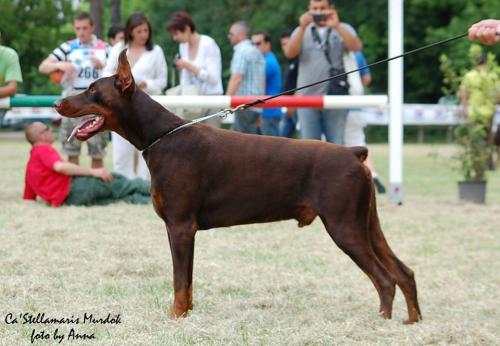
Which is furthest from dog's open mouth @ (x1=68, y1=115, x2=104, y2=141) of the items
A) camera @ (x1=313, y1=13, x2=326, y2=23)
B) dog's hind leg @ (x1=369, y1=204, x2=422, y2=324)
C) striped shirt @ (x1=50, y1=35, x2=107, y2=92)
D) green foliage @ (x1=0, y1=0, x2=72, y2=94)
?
green foliage @ (x1=0, y1=0, x2=72, y2=94)

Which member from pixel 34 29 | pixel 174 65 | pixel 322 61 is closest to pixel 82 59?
pixel 174 65

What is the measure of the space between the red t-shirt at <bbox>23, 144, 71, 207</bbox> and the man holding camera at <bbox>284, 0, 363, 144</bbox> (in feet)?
9.18

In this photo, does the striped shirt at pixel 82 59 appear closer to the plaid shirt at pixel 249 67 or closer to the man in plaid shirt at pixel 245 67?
the man in plaid shirt at pixel 245 67

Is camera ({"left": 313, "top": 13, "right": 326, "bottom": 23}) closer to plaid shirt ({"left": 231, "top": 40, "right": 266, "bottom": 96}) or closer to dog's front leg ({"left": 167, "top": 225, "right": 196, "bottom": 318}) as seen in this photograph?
plaid shirt ({"left": 231, "top": 40, "right": 266, "bottom": 96})

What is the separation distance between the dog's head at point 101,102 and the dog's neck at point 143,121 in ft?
0.14

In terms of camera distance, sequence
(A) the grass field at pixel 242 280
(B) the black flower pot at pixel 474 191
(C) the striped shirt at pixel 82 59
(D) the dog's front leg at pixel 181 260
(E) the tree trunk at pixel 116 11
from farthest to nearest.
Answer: (E) the tree trunk at pixel 116 11 < (B) the black flower pot at pixel 474 191 < (C) the striped shirt at pixel 82 59 < (D) the dog's front leg at pixel 181 260 < (A) the grass field at pixel 242 280

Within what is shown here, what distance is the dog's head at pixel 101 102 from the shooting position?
5156 mm

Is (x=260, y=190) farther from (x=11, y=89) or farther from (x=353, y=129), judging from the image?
(x=353, y=129)

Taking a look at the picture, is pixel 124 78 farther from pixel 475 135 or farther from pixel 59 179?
pixel 475 135

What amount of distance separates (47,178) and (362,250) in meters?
5.46

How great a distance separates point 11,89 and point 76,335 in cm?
581

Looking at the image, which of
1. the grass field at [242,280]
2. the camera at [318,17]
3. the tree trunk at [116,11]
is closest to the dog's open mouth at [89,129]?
the grass field at [242,280]

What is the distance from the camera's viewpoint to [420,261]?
24.9ft

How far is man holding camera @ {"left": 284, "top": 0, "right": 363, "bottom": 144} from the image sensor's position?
10.5 metres
